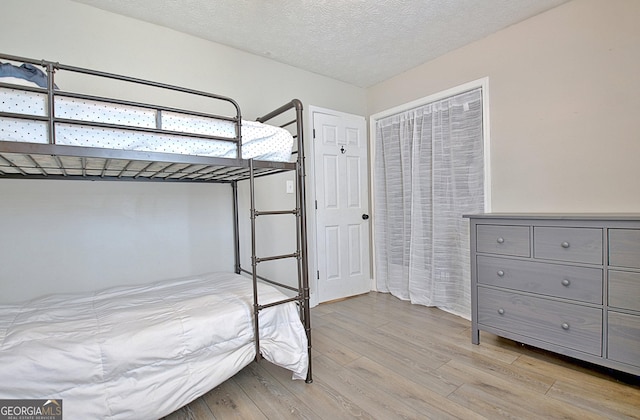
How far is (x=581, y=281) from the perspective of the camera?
5.75 ft

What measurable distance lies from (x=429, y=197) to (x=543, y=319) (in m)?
1.41

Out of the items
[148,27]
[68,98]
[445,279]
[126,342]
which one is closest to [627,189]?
[445,279]

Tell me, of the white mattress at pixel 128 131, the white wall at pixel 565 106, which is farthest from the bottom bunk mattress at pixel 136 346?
the white wall at pixel 565 106

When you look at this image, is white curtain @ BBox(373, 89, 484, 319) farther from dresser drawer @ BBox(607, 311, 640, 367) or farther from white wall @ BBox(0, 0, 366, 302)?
white wall @ BBox(0, 0, 366, 302)

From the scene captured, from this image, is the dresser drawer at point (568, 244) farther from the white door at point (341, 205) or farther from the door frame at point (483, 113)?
the white door at point (341, 205)

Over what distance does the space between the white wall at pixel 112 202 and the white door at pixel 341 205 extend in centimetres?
84

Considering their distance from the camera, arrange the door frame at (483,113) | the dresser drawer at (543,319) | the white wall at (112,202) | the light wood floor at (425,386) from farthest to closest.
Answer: the door frame at (483,113), the white wall at (112,202), the dresser drawer at (543,319), the light wood floor at (425,386)

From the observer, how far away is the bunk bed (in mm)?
1169

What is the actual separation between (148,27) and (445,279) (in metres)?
3.27

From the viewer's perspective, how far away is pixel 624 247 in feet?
5.26

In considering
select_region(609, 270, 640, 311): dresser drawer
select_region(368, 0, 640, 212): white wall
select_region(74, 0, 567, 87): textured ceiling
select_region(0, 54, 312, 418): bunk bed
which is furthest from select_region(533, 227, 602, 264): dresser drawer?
select_region(74, 0, 567, 87): textured ceiling

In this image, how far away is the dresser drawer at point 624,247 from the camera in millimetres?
1566

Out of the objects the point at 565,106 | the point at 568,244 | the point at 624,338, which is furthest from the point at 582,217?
→ the point at 565,106

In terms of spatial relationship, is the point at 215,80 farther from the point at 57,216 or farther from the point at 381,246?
the point at 381,246
